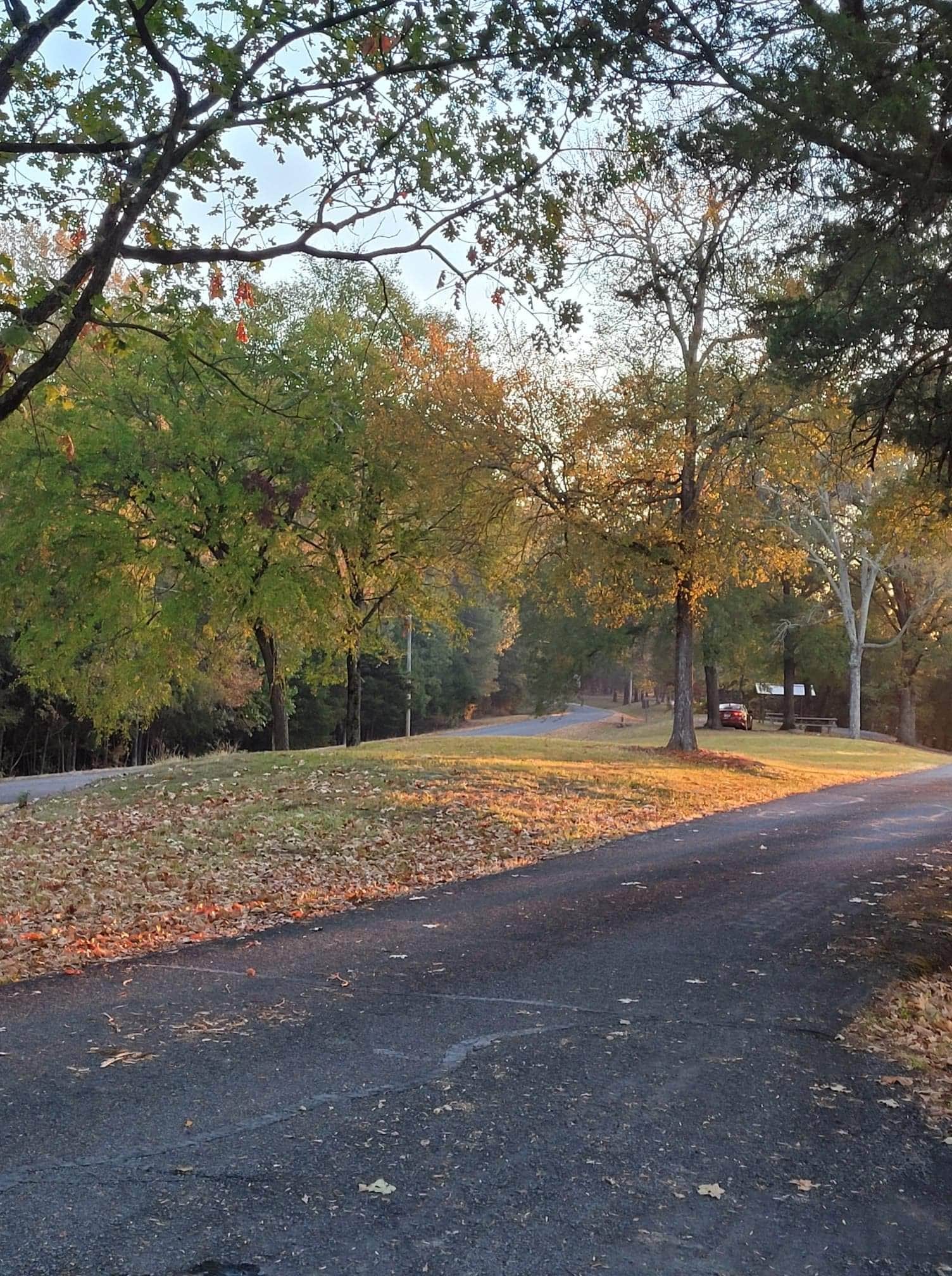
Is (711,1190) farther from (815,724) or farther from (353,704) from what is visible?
(815,724)

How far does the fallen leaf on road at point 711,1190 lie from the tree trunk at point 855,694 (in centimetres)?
4080

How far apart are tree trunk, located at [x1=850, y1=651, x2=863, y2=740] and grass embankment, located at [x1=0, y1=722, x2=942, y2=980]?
21346 mm

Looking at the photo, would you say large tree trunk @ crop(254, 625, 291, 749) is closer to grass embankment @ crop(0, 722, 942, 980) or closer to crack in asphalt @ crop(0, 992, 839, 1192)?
grass embankment @ crop(0, 722, 942, 980)

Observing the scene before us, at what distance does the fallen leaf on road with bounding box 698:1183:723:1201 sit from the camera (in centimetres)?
363

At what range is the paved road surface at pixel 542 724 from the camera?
48750 millimetres

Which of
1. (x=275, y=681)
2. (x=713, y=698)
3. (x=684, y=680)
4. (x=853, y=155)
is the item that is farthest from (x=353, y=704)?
(x=713, y=698)

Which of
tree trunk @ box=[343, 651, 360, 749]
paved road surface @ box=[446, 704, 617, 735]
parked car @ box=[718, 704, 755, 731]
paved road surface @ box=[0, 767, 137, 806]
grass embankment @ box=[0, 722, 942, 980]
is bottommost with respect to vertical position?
paved road surface @ box=[446, 704, 617, 735]

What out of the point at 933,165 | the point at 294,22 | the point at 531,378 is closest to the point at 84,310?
the point at 294,22

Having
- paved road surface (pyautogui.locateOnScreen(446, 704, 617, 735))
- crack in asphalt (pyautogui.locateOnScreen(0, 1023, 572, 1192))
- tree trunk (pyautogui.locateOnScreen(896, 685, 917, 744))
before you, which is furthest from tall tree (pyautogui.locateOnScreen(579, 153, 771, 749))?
tree trunk (pyautogui.locateOnScreen(896, 685, 917, 744))

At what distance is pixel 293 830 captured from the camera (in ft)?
39.8

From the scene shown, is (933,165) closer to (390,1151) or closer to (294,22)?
(294,22)

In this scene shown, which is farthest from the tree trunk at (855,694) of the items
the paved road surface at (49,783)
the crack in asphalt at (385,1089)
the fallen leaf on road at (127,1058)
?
the fallen leaf on road at (127,1058)

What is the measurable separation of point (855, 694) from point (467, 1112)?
41770mm

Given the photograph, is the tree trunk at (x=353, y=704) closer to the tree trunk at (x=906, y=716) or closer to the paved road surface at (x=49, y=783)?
the paved road surface at (x=49, y=783)
